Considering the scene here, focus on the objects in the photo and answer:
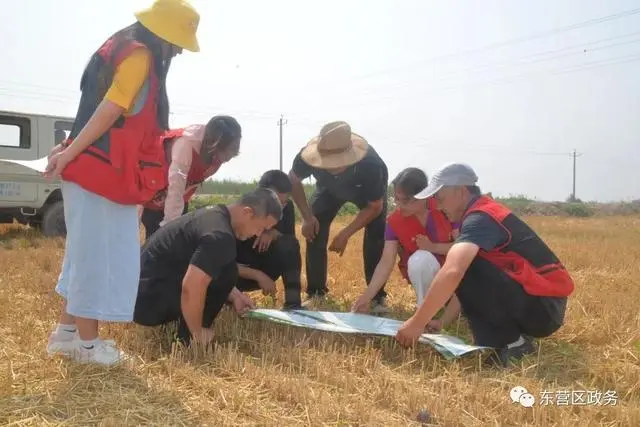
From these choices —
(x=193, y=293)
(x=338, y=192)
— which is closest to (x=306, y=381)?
(x=193, y=293)

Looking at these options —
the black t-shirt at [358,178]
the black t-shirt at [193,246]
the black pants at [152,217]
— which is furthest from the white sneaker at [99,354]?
the black t-shirt at [358,178]

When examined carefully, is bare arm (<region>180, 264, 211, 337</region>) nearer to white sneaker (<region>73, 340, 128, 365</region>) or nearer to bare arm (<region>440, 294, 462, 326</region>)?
white sneaker (<region>73, 340, 128, 365</region>)

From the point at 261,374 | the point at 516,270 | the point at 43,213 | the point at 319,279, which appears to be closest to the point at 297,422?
the point at 261,374

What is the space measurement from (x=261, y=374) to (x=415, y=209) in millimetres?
1814

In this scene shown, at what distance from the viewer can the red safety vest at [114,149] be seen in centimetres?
292

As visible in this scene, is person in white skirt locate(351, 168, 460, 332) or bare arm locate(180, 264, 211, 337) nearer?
bare arm locate(180, 264, 211, 337)

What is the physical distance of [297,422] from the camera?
2.49m

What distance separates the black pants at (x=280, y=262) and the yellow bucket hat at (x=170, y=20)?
6.11 ft

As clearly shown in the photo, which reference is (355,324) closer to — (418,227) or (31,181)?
(418,227)

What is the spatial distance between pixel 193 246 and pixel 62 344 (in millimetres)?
851

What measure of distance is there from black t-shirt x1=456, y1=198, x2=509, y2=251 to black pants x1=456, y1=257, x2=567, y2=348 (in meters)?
0.21

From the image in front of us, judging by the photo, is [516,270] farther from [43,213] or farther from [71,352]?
[43,213]

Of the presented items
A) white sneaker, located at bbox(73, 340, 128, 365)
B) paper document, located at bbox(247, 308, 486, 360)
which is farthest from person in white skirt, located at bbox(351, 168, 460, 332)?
white sneaker, located at bbox(73, 340, 128, 365)

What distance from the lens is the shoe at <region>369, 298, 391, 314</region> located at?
4617 mm
